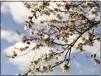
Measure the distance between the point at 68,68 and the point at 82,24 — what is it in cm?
213

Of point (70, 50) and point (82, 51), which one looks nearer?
point (70, 50)

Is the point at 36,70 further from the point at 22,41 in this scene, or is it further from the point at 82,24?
the point at 82,24

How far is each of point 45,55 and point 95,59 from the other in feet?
7.45

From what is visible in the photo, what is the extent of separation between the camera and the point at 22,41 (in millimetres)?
18375

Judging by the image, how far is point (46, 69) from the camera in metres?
17.5

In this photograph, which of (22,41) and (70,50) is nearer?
(70,50)

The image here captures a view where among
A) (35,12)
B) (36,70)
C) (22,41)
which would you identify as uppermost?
(35,12)

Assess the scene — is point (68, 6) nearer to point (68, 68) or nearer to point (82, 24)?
point (82, 24)

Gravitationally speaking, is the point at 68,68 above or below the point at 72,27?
below

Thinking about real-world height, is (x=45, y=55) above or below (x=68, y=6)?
below

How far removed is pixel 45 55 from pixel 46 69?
62 centimetres

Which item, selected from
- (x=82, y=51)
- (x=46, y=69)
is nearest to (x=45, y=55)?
(x=46, y=69)

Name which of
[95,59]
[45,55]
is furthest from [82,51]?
[45,55]

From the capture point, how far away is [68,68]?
17125mm
